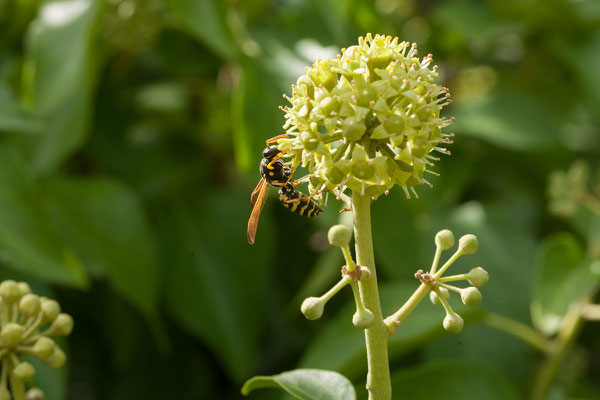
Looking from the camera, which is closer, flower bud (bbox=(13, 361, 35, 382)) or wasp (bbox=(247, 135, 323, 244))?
flower bud (bbox=(13, 361, 35, 382))

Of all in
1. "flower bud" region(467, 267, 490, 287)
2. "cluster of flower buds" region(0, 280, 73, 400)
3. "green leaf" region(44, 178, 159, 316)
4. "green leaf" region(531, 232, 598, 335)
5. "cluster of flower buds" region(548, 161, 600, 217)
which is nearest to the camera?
"flower bud" region(467, 267, 490, 287)

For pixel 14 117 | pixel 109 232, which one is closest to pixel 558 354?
pixel 109 232

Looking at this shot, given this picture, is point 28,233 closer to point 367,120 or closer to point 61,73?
point 61,73

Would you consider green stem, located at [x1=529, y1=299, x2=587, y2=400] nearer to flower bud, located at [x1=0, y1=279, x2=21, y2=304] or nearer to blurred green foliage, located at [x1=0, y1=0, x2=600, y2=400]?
blurred green foliage, located at [x1=0, y1=0, x2=600, y2=400]

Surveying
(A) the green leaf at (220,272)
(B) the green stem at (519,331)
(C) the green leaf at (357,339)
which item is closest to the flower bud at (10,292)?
(C) the green leaf at (357,339)

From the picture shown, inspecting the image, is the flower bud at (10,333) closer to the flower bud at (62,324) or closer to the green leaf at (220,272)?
the flower bud at (62,324)

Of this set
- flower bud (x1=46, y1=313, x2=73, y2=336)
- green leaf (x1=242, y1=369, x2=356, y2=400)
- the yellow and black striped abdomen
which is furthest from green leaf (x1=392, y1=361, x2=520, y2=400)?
flower bud (x1=46, y1=313, x2=73, y2=336)

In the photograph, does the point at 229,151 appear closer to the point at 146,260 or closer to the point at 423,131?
the point at 146,260
